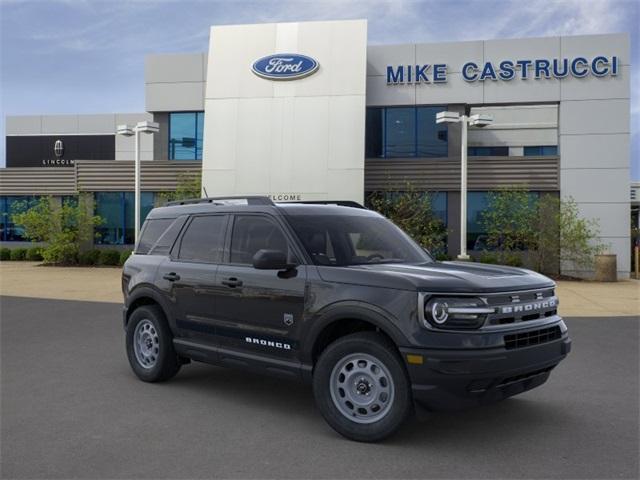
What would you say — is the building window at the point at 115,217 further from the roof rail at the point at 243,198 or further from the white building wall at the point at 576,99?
the roof rail at the point at 243,198

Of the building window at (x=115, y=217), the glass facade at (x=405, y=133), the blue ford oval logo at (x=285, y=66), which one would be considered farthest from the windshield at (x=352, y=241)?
the building window at (x=115, y=217)

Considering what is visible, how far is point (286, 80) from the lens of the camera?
79.1 feet

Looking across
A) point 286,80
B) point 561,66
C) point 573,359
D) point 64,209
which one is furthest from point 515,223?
point 64,209

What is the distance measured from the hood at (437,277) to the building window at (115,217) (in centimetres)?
2464

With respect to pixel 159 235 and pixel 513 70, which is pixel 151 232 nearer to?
pixel 159 235

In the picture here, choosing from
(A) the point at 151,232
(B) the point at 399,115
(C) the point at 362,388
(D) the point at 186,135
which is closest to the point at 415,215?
(B) the point at 399,115

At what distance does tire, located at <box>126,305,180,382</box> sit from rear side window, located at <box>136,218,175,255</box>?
2.35ft

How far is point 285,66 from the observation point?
79.2 feet

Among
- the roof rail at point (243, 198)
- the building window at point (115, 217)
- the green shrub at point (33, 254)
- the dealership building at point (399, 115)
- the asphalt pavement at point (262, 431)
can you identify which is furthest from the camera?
the green shrub at point (33, 254)

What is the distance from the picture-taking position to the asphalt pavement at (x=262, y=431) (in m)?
Answer: 4.21

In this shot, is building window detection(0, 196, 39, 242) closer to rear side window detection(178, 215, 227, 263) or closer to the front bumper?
rear side window detection(178, 215, 227, 263)

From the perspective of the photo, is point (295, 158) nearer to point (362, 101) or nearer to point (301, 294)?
point (362, 101)

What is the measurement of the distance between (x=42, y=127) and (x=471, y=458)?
165 feet

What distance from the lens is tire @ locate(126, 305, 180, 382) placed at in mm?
6449
